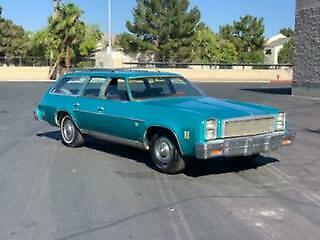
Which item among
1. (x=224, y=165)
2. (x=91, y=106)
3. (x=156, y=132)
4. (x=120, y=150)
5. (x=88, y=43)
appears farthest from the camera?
(x=88, y=43)

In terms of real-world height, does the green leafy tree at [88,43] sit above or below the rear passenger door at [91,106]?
above

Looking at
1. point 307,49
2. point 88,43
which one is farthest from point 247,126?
point 88,43

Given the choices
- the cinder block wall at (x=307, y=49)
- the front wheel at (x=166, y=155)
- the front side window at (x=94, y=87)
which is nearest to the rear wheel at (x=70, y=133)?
the front side window at (x=94, y=87)

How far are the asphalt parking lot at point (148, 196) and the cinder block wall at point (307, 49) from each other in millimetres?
14929

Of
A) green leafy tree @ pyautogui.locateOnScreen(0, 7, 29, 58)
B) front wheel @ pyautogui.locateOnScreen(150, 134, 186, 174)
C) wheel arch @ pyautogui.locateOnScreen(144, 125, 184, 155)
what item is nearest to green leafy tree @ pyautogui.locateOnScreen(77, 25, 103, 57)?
green leafy tree @ pyautogui.locateOnScreen(0, 7, 29, 58)

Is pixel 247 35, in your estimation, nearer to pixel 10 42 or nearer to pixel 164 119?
pixel 10 42

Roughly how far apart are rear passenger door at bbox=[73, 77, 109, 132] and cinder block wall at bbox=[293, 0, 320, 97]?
1648 centimetres

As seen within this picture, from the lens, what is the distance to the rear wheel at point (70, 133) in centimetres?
1032

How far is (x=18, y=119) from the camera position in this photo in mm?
Answer: 15438

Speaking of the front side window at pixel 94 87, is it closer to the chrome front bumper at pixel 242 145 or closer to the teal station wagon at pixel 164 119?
the teal station wagon at pixel 164 119

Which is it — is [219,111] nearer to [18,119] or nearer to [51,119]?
[51,119]

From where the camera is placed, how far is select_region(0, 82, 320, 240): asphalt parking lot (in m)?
5.47

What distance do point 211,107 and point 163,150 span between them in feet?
3.19

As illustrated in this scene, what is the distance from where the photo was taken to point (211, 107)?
809cm
